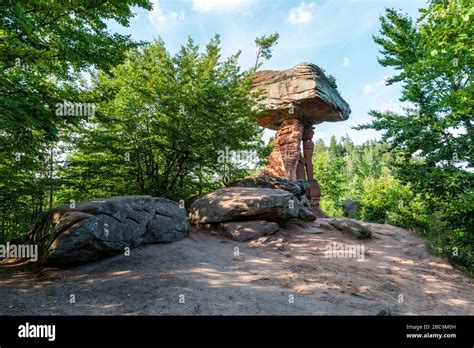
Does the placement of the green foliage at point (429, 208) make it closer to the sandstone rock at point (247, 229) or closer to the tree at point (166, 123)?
the sandstone rock at point (247, 229)

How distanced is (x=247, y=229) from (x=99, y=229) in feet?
15.7

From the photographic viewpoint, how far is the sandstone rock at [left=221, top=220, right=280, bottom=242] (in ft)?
30.3

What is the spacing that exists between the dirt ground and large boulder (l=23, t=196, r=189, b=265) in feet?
0.99

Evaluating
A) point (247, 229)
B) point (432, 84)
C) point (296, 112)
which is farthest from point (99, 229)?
point (296, 112)

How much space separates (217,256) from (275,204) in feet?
12.1

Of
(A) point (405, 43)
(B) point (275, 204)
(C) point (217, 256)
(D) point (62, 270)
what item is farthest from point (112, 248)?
(A) point (405, 43)

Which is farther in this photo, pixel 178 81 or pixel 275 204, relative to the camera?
pixel 178 81

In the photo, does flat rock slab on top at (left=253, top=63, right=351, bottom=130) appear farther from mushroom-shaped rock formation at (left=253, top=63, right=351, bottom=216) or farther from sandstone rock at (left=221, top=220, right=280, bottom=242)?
sandstone rock at (left=221, top=220, right=280, bottom=242)

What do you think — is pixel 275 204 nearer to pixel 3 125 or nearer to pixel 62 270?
pixel 62 270

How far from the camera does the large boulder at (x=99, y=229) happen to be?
6.18 m

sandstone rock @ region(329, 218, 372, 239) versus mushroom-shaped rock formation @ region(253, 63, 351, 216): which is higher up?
mushroom-shaped rock formation @ region(253, 63, 351, 216)

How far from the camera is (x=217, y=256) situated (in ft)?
24.4

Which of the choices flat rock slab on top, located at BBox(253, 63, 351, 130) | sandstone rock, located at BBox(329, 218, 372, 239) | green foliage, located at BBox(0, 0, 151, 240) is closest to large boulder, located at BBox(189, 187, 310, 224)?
sandstone rock, located at BBox(329, 218, 372, 239)

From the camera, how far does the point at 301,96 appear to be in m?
19.0
